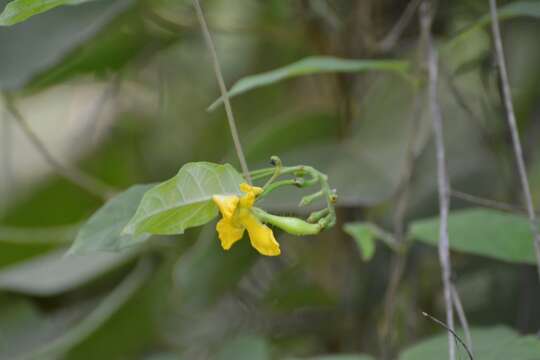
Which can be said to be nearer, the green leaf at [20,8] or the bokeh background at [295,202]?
the green leaf at [20,8]

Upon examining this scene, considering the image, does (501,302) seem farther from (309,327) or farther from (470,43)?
(470,43)

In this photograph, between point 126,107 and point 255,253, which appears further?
point 126,107

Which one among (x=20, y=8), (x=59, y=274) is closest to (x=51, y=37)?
(x=59, y=274)

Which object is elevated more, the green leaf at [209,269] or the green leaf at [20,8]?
the green leaf at [20,8]

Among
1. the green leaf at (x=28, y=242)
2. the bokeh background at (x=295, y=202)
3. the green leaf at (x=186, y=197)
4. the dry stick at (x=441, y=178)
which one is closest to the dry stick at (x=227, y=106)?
the green leaf at (x=186, y=197)

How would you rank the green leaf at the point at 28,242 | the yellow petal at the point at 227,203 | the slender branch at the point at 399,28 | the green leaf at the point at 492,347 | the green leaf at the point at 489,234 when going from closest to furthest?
the yellow petal at the point at 227,203 → the green leaf at the point at 492,347 → the green leaf at the point at 489,234 → the slender branch at the point at 399,28 → the green leaf at the point at 28,242

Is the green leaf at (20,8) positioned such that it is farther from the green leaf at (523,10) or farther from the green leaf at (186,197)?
the green leaf at (523,10)

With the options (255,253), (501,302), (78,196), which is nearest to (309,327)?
(255,253)
